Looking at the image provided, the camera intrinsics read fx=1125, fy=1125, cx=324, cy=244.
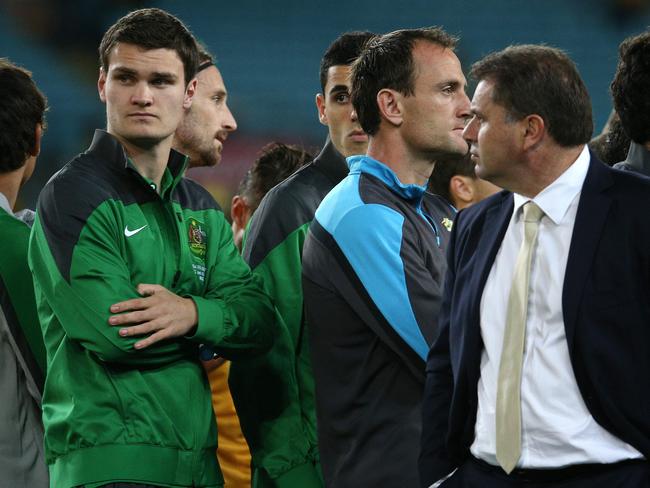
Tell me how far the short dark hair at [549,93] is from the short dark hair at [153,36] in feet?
3.44

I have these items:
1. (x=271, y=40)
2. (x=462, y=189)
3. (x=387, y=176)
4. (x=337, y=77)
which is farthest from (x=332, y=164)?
(x=271, y=40)

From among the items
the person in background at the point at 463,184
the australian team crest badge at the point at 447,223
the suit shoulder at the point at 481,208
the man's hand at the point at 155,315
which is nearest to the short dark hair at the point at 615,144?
the australian team crest badge at the point at 447,223

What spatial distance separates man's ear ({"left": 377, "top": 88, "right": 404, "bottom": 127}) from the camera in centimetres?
300

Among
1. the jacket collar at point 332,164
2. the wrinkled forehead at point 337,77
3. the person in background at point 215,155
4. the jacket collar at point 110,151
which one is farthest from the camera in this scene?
the person in background at point 215,155

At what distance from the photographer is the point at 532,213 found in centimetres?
218

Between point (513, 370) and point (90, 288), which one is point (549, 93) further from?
point (90, 288)

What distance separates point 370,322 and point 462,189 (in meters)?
1.56

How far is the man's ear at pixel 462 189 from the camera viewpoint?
4.10 metres

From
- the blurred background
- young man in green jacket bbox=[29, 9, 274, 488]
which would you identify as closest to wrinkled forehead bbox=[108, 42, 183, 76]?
young man in green jacket bbox=[29, 9, 274, 488]

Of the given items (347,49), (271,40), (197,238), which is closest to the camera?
(197,238)

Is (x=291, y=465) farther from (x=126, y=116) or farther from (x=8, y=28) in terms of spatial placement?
(x=8, y=28)

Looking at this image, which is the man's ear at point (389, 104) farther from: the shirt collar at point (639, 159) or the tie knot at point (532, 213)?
the tie knot at point (532, 213)

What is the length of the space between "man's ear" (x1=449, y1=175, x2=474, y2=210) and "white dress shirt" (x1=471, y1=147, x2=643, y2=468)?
72.7 inches

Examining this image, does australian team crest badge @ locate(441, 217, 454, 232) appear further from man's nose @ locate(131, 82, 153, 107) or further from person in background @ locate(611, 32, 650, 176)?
man's nose @ locate(131, 82, 153, 107)
